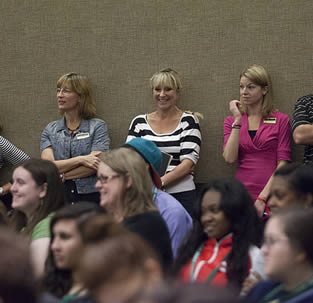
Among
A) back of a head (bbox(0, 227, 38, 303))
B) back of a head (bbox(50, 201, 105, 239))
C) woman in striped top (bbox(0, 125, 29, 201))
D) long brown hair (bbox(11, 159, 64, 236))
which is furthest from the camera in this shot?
woman in striped top (bbox(0, 125, 29, 201))

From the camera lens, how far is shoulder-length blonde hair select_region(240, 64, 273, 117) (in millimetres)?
4039

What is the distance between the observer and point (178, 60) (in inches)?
177

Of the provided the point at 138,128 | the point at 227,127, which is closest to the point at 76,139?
the point at 138,128

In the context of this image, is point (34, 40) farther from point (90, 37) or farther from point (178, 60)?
point (178, 60)

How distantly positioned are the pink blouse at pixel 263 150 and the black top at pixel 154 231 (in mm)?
1404

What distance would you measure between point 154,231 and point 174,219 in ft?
1.39

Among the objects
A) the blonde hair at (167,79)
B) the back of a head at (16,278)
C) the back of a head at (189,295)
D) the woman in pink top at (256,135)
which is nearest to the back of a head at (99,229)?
the back of a head at (16,278)

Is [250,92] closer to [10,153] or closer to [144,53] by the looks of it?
[144,53]

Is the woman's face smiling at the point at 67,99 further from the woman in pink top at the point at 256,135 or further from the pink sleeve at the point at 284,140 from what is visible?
the pink sleeve at the point at 284,140

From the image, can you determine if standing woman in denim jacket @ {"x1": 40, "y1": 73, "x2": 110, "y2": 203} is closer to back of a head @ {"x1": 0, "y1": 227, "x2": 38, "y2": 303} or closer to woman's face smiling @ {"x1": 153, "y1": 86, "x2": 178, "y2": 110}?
woman's face smiling @ {"x1": 153, "y1": 86, "x2": 178, "y2": 110}

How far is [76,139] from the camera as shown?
4.35 meters

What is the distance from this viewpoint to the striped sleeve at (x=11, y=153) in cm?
462

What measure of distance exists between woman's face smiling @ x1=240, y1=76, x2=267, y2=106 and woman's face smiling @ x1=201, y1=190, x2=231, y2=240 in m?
1.49

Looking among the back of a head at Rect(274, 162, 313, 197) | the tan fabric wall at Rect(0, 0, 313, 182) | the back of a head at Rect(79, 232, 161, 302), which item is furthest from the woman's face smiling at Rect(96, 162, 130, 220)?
the tan fabric wall at Rect(0, 0, 313, 182)
